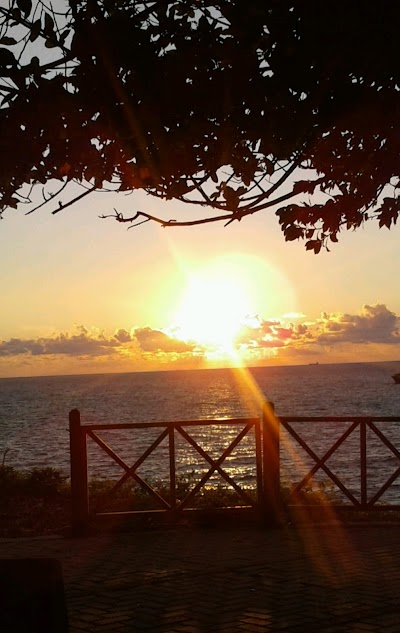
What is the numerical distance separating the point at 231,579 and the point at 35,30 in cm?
516

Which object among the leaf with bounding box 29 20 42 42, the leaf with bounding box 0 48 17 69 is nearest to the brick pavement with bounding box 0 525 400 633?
the leaf with bounding box 0 48 17 69

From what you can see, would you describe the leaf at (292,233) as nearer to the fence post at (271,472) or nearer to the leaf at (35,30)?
the leaf at (35,30)

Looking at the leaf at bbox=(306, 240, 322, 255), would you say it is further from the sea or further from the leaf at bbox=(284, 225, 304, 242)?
the sea

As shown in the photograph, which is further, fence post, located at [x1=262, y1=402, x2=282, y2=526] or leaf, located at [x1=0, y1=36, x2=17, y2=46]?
fence post, located at [x1=262, y1=402, x2=282, y2=526]

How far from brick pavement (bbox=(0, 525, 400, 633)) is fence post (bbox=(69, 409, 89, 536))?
273mm

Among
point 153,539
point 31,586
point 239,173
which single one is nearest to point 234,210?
point 239,173

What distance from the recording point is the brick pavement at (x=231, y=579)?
697cm

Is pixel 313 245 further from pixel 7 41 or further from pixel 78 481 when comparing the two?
pixel 78 481

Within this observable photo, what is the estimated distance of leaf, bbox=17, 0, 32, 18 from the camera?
6.03 m

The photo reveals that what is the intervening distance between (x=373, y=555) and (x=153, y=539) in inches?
104

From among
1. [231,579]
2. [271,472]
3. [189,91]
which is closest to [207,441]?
[271,472]

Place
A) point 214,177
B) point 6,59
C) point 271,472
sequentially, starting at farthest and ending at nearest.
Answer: point 271,472
point 214,177
point 6,59

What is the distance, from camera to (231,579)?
27.1 ft

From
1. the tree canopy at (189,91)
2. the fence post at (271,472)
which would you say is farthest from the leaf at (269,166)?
the fence post at (271,472)
